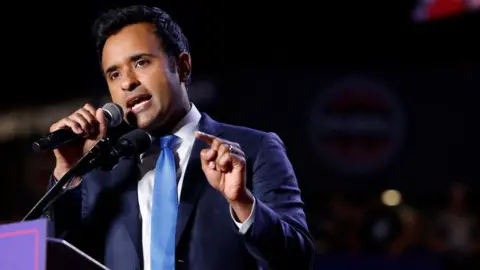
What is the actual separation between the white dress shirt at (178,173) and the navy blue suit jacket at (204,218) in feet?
0.05

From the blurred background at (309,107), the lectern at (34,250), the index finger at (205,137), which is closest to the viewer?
the lectern at (34,250)

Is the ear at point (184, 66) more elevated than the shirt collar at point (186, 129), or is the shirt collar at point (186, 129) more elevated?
the ear at point (184, 66)

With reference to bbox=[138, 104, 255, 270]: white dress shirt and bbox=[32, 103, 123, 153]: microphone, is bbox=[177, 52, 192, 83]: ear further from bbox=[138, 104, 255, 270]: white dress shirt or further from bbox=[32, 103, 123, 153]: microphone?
bbox=[32, 103, 123, 153]: microphone

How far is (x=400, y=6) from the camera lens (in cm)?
1003

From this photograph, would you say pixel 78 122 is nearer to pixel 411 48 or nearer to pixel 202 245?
pixel 202 245

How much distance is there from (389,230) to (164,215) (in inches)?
171

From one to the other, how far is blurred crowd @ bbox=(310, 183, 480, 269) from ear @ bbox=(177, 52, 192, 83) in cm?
388

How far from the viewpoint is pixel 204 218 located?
6.74ft

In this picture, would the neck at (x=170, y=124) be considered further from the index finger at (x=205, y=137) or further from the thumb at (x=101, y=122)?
the index finger at (x=205, y=137)

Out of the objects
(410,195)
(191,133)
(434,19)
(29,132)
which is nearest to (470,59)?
(434,19)

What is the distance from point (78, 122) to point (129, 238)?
0.30 meters

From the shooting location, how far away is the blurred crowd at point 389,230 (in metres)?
6.14

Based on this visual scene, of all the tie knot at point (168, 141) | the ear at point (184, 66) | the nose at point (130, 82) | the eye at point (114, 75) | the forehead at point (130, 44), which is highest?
the forehead at point (130, 44)

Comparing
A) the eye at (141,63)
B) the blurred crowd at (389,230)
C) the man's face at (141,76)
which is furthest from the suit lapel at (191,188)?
the blurred crowd at (389,230)
